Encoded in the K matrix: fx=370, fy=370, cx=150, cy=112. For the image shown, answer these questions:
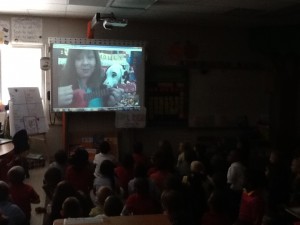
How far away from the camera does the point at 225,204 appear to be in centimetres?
271

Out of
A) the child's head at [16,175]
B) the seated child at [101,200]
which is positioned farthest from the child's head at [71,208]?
the child's head at [16,175]

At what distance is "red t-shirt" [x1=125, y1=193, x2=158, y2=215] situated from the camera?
283 cm

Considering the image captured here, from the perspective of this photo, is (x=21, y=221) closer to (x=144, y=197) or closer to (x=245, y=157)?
(x=144, y=197)

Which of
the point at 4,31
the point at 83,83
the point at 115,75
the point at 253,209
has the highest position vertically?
the point at 4,31

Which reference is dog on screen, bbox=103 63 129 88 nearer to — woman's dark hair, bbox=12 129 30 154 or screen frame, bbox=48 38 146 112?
screen frame, bbox=48 38 146 112

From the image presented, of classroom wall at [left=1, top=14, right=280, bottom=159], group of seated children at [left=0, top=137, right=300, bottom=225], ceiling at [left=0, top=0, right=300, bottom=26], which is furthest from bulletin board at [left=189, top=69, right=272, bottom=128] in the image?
group of seated children at [left=0, top=137, right=300, bottom=225]

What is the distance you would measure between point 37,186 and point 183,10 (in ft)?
9.81

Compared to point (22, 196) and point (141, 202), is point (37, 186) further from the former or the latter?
point (141, 202)

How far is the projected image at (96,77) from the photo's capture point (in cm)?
529

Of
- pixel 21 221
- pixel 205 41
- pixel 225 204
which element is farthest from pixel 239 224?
pixel 205 41

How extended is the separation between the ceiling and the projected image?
0.52 metres

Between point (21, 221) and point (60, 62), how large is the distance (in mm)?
2966

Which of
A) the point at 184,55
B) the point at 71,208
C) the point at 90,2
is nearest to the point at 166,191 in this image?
the point at 71,208

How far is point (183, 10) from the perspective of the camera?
196 inches
